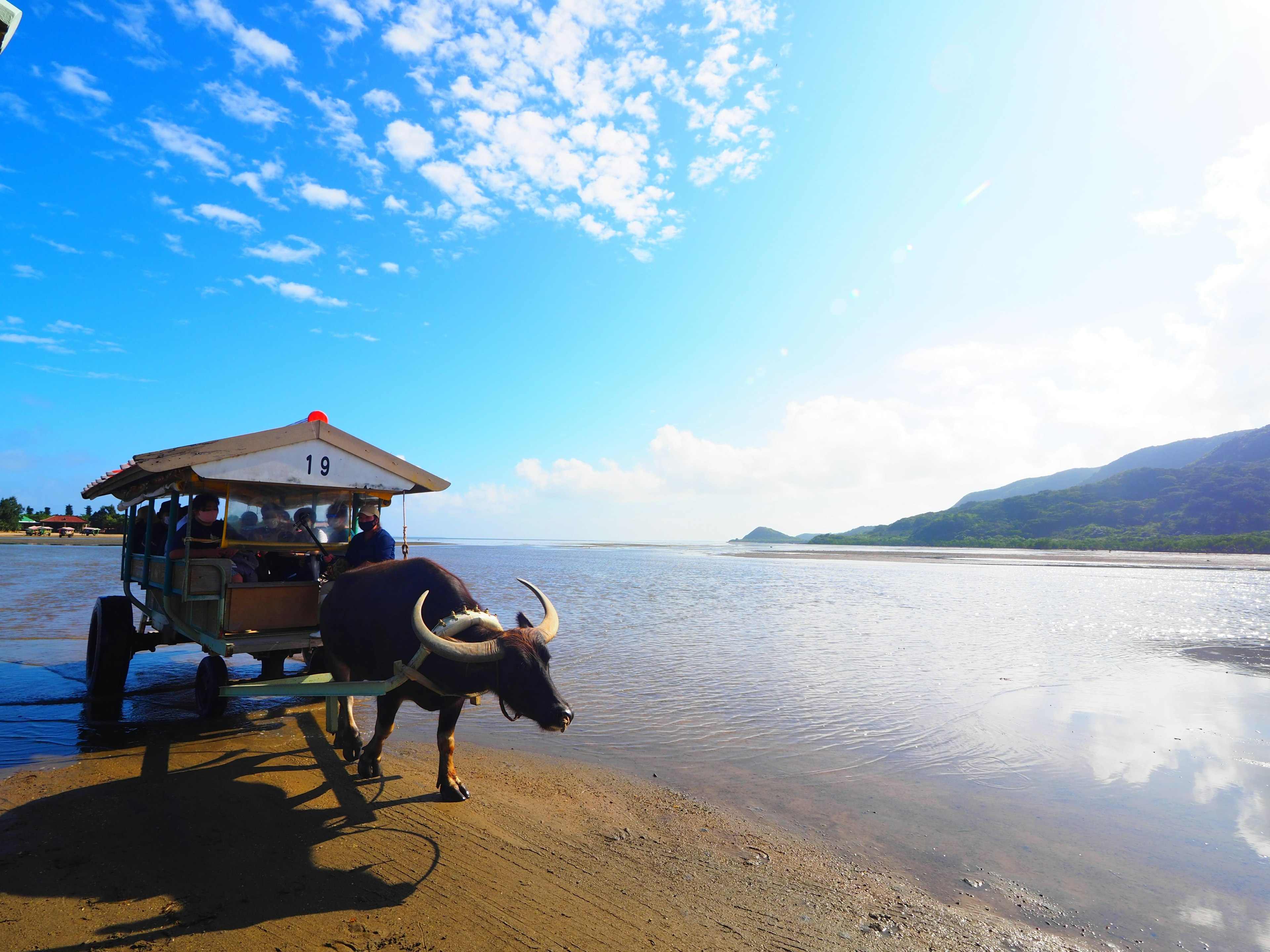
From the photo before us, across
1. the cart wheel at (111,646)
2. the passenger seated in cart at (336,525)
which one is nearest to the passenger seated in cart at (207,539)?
the passenger seated in cart at (336,525)

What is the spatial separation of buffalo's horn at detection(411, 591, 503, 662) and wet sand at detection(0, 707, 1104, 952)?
3.79 feet

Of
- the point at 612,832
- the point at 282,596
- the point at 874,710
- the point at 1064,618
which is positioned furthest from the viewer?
the point at 1064,618

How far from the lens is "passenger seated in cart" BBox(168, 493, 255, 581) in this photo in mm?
5598

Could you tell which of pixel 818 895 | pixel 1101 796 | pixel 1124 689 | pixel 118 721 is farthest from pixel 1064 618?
pixel 118 721

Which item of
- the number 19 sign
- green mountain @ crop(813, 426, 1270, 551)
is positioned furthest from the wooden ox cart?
green mountain @ crop(813, 426, 1270, 551)

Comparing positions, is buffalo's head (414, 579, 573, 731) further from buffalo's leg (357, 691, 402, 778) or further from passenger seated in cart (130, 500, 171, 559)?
passenger seated in cart (130, 500, 171, 559)

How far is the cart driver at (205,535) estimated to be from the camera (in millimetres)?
5598

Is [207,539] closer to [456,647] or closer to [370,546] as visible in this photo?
[370,546]

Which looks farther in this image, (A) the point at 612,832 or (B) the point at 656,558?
(B) the point at 656,558

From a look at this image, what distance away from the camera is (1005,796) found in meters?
4.98

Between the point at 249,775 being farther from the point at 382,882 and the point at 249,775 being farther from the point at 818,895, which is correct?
the point at 818,895

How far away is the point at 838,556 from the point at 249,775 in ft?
192

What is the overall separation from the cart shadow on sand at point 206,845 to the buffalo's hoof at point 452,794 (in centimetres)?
13

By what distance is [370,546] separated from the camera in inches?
225
